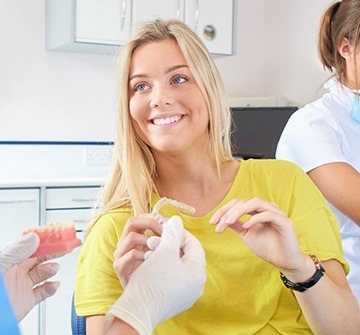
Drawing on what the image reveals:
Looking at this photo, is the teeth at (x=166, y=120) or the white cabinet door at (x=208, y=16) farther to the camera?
the white cabinet door at (x=208, y=16)

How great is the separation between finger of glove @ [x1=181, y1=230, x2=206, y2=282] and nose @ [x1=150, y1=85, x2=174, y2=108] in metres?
0.38

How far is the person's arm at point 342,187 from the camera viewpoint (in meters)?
1.59

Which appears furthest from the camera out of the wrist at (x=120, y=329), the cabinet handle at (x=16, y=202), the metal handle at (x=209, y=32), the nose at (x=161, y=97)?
the metal handle at (x=209, y=32)

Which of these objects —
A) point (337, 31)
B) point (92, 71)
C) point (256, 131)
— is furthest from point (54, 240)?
point (92, 71)

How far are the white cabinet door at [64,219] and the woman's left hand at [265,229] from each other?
2019 millimetres

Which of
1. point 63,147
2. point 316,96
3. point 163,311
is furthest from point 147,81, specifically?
point 316,96

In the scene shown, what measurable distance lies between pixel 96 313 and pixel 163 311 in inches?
12.8

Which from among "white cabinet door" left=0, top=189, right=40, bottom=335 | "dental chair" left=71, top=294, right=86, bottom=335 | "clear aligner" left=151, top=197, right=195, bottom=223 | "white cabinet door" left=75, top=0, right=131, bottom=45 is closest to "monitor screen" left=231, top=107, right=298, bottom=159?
"white cabinet door" left=75, top=0, right=131, bottom=45

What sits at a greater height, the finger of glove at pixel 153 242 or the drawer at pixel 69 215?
the finger of glove at pixel 153 242

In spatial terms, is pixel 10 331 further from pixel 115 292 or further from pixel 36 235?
pixel 115 292

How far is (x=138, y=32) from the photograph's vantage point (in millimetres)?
1489


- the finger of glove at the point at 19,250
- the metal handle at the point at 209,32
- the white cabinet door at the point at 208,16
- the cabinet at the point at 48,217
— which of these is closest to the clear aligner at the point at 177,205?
the finger of glove at the point at 19,250

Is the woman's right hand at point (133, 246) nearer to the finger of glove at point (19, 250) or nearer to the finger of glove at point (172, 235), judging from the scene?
the finger of glove at point (172, 235)

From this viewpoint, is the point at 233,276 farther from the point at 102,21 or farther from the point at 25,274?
the point at 102,21
